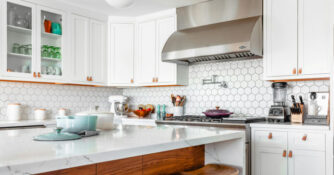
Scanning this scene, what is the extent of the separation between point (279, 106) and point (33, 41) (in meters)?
3.12

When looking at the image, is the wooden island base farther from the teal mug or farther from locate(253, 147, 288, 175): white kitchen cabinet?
the teal mug

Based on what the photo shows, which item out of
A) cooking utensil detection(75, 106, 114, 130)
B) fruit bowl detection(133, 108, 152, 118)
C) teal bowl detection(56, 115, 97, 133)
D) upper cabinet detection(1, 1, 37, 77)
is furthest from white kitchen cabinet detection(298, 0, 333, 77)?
upper cabinet detection(1, 1, 37, 77)

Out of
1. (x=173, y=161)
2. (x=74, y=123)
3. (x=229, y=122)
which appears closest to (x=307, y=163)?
(x=229, y=122)

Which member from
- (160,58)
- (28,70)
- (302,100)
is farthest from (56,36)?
(302,100)

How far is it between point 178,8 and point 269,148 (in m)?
2.31

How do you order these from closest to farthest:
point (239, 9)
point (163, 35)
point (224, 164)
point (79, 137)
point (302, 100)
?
point (79, 137) → point (224, 164) → point (302, 100) → point (239, 9) → point (163, 35)

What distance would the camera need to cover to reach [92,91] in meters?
4.82

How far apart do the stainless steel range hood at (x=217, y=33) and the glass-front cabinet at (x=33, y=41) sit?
1.48 metres

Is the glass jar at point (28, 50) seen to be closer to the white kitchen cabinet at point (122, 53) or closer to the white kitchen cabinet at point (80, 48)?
the white kitchen cabinet at point (80, 48)

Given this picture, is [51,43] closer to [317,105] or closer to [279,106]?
[279,106]

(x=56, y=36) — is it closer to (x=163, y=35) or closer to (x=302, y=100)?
(x=163, y=35)

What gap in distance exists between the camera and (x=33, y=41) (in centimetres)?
380

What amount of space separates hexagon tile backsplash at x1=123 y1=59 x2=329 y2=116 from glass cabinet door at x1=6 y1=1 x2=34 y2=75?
6.57ft

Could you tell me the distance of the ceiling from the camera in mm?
4070
